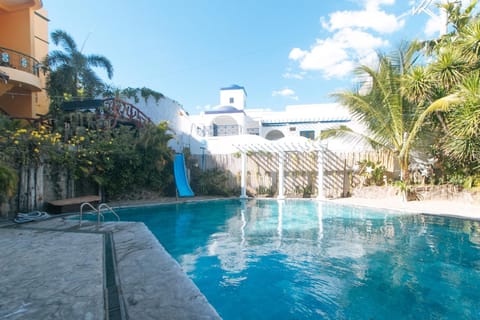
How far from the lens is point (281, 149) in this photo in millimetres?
13742

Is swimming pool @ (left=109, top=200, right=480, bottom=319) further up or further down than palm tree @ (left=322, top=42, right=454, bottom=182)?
further down

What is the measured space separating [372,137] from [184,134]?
1128cm

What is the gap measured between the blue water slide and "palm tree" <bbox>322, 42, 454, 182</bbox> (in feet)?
28.2

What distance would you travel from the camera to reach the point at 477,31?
9.27 metres

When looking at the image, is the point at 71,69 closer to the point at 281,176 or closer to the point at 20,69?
the point at 20,69

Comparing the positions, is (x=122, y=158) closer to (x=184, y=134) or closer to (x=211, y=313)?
(x=184, y=134)

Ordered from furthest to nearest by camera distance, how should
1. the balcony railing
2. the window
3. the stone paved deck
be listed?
the window < the balcony railing < the stone paved deck

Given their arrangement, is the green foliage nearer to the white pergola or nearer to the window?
the white pergola

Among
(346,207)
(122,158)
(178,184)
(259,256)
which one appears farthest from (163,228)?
(346,207)

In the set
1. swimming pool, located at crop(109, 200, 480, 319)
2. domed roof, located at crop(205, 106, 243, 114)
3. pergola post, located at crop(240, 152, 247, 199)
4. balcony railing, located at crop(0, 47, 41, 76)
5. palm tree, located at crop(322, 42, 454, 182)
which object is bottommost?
swimming pool, located at crop(109, 200, 480, 319)

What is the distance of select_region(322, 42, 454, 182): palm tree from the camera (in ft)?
36.1

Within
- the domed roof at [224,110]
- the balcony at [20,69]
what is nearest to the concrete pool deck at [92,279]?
the balcony at [20,69]

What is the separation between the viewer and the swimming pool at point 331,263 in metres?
3.54

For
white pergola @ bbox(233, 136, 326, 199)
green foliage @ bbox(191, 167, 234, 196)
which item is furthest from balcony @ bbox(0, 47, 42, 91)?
white pergola @ bbox(233, 136, 326, 199)
